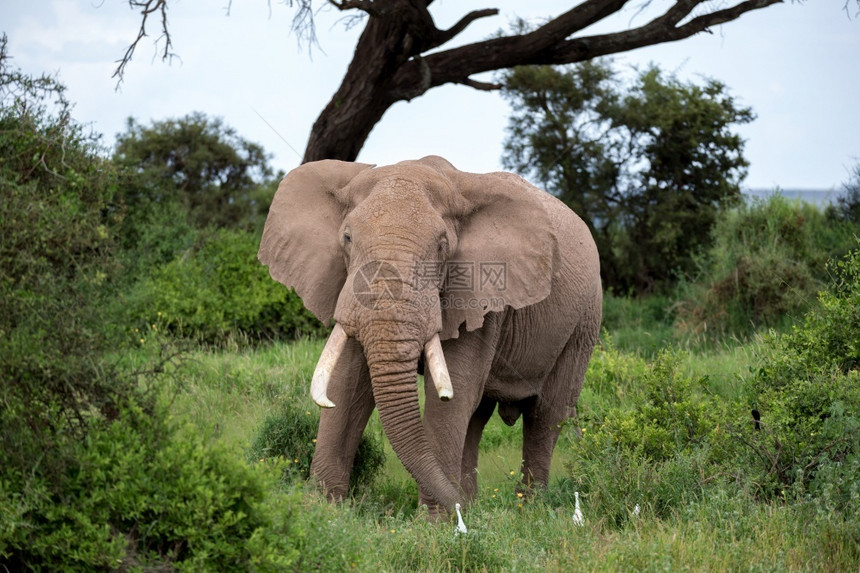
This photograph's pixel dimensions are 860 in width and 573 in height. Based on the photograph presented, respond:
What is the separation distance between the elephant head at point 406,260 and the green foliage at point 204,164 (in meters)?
13.8

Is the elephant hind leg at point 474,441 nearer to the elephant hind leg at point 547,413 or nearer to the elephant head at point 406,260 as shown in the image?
the elephant hind leg at point 547,413

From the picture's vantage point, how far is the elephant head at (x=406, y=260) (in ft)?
20.2

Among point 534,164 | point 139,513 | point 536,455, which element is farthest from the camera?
point 534,164

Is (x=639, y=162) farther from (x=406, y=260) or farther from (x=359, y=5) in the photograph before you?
(x=406, y=260)

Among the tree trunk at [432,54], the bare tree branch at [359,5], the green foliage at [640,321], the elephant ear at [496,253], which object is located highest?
the bare tree branch at [359,5]

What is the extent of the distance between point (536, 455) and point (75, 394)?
4.56 metres

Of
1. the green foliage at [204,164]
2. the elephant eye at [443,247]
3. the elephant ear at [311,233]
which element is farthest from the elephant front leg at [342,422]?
the green foliage at [204,164]

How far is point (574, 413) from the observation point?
901 centimetres

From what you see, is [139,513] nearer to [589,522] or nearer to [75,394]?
[75,394]

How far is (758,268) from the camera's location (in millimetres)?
16250

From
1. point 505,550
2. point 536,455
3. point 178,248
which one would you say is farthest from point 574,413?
point 178,248

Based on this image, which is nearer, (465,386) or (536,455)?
(465,386)

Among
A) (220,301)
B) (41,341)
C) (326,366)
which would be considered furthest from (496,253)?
(220,301)

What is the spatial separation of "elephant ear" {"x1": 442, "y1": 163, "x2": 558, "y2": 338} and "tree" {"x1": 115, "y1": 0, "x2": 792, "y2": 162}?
782 cm
